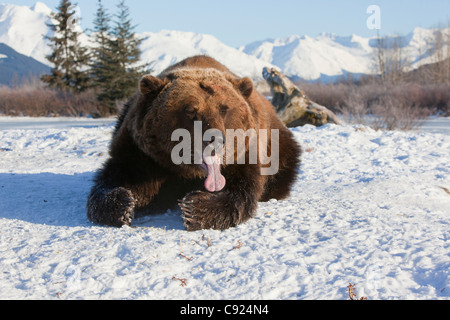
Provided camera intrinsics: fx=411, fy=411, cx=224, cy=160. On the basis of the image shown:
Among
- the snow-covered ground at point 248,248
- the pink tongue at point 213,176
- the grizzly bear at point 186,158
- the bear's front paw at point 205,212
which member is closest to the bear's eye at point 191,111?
the grizzly bear at point 186,158

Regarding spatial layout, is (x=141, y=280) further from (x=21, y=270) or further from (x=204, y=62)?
(x=204, y=62)

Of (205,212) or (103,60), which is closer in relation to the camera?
(205,212)

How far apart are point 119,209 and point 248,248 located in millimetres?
1134

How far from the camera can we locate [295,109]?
40.2 ft

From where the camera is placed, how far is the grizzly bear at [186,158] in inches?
128

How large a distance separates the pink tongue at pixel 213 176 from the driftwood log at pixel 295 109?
9.04 m

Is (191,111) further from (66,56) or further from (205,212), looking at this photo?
(66,56)

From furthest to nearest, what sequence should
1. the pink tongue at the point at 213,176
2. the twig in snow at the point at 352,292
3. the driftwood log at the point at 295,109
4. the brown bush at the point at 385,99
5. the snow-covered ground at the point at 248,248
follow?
the brown bush at the point at 385,99 → the driftwood log at the point at 295,109 → the pink tongue at the point at 213,176 → the snow-covered ground at the point at 248,248 → the twig in snow at the point at 352,292

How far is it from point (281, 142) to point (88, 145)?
5.85 m
